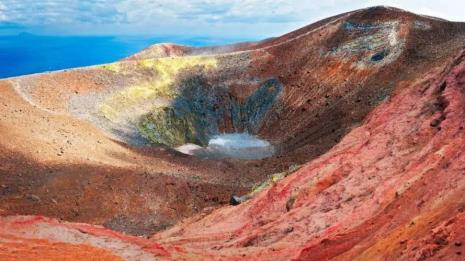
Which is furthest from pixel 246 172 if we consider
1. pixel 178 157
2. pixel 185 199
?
pixel 185 199

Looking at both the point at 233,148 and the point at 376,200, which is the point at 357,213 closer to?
the point at 376,200

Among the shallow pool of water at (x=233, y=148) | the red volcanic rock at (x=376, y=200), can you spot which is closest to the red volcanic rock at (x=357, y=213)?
the red volcanic rock at (x=376, y=200)

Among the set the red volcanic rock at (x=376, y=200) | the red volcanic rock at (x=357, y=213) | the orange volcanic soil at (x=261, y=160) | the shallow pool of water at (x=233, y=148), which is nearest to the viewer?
the red volcanic rock at (x=376, y=200)

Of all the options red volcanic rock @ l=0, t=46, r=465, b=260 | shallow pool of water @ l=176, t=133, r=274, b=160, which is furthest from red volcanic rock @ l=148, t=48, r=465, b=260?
shallow pool of water @ l=176, t=133, r=274, b=160

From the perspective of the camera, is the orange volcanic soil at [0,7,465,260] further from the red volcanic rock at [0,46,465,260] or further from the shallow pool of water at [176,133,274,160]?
the shallow pool of water at [176,133,274,160]

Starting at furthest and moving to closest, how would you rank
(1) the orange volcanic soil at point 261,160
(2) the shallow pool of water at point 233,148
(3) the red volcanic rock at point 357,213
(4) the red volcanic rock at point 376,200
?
1. (2) the shallow pool of water at point 233,148
2. (1) the orange volcanic soil at point 261,160
3. (3) the red volcanic rock at point 357,213
4. (4) the red volcanic rock at point 376,200

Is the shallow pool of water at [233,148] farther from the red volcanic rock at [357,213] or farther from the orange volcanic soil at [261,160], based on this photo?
the red volcanic rock at [357,213]

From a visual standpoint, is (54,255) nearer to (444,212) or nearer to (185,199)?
(444,212)
